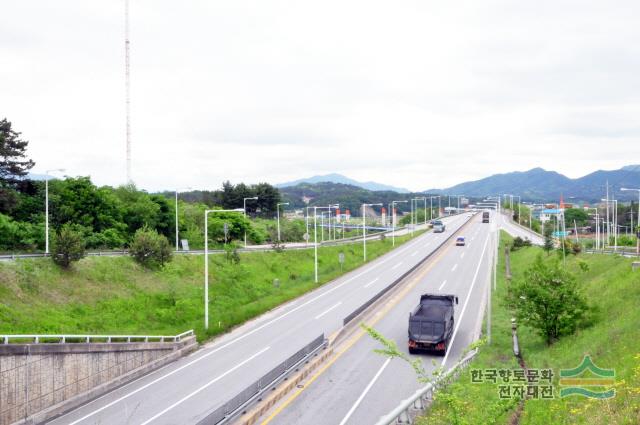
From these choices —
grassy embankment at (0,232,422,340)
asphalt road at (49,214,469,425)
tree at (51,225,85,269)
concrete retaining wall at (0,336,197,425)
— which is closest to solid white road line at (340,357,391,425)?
asphalt road at (49,214,469,425)

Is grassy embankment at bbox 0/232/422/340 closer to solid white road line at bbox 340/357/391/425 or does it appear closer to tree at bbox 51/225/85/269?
tree at bbox 51/225/85/269

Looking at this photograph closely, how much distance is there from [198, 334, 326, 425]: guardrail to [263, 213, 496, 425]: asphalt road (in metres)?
1.06

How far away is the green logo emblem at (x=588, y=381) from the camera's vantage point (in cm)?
1769

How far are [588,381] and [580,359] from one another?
18.7ft

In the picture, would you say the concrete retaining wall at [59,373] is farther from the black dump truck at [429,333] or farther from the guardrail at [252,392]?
the black dump truck at [429,333]

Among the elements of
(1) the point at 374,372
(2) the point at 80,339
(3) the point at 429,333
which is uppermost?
(2) the point at 80,339

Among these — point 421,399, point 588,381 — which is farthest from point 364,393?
point 588,381

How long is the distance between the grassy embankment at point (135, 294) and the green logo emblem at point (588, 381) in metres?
21.7

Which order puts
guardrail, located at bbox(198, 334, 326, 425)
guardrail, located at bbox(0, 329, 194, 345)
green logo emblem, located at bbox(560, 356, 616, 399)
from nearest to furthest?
1. green logo emblem, located at bbox(560, 356, 616, 399)
2. guardrail, located at bbox(198, 334, 326, 425)
3. guardrail, located at bbox(0, 329, 194, 345)

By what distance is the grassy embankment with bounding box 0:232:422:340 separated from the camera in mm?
35531

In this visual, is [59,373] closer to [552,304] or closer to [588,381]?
[588,381]

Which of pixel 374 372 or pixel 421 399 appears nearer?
pixel 421 399

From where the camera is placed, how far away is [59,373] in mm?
24469

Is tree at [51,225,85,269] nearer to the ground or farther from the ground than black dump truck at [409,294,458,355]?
farther from the ground
